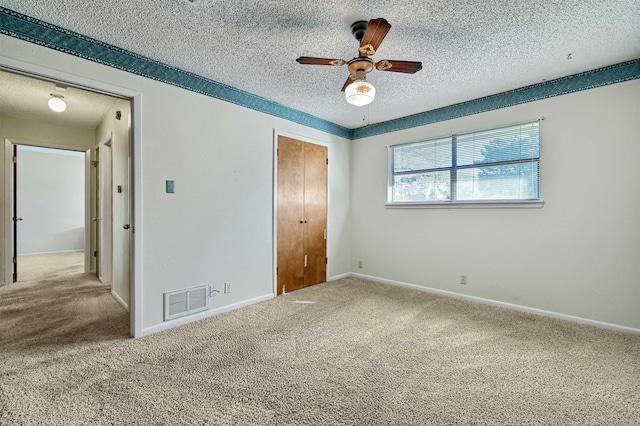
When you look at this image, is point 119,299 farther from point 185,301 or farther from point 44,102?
point 44,102

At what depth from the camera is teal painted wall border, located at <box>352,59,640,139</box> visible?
2.70 meters

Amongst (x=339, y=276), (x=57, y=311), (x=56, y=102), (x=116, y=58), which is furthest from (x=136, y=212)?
(x=339, y=276)

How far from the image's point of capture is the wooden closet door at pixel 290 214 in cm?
391

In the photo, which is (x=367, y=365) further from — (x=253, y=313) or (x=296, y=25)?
→ (x=296, y=25)

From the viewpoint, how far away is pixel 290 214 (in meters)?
4.03

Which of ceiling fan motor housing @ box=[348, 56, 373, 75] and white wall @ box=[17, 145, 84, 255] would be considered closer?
ceiling fan motor housing @ box=[348, 56, 373, 75]

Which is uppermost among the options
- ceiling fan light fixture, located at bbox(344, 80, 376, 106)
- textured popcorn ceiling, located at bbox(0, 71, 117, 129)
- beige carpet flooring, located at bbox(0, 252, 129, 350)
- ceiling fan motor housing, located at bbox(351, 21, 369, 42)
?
ceiling fan motor housing, located at bbox(351, 21, 369, 42)

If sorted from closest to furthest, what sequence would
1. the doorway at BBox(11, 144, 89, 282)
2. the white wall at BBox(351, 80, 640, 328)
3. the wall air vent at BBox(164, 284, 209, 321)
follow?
the white wall at BBox(351, 80, 640, 328), the wall air vent at BBox(164, 284, 209, 321), the doorway at BBox(11, 144, 89, 282)

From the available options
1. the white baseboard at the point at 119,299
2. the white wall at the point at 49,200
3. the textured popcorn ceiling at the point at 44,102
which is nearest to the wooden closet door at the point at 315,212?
the white baseboard at the point at 119,299

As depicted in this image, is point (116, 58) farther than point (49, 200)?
No

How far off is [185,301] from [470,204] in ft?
11.4

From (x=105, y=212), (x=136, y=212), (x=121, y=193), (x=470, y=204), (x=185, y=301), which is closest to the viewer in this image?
(x=136, y=212)

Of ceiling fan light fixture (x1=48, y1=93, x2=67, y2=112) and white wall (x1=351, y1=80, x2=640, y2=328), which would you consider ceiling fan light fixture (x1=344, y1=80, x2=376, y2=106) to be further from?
ceiling fan light fixture (x1=48, y1=93, x2=67, y2=112)

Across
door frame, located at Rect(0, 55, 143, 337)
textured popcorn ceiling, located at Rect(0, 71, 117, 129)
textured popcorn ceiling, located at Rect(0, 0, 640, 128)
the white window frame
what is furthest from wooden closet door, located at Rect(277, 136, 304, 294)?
textured popcorn ceiling, located at Rect(0, 71, 117, 129)
